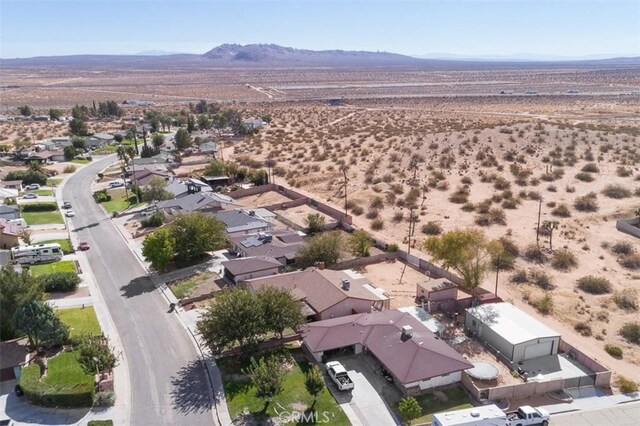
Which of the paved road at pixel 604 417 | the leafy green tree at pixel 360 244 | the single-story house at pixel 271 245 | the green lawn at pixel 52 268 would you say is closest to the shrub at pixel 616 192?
the leafy green tree at pixel 360 244

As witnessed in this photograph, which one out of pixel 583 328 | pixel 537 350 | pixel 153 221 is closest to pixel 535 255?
pixel 583 328

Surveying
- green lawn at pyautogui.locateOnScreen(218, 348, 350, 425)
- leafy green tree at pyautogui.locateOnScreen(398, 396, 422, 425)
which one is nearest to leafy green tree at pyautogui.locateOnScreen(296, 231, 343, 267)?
green lawn at pyautogui.locateOnScreen(218, 348, 350, 425)

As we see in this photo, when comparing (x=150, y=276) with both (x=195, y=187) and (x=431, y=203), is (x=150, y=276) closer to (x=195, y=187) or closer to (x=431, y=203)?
(x=195, y=187)

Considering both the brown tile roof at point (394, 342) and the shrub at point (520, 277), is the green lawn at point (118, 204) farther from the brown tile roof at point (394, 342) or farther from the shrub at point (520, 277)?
the shrub at point (520, 277)

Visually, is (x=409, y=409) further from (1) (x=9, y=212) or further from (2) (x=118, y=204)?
(2) (x=118, y=204)

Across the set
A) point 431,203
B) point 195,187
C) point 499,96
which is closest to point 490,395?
point 431,203
